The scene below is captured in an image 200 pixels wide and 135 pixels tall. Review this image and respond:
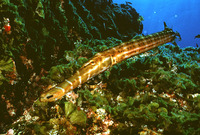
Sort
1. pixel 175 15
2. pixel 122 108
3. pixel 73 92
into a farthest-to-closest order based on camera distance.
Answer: pixel 175 15, pixel 73 92, pixel 122 108

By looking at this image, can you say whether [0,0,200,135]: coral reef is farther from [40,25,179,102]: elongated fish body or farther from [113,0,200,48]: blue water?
[113,0,200,48]: blue water

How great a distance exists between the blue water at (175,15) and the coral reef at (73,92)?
120471 mm

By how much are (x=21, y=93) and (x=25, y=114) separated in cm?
57

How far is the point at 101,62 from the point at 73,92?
1.28m

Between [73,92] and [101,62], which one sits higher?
[101,62]

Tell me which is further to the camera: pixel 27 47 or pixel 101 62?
pixel 27 47

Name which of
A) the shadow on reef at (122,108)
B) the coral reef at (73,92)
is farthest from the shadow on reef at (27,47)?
the shadow on reef at (122,108)

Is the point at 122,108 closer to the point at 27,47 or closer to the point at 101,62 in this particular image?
the point at 101,62

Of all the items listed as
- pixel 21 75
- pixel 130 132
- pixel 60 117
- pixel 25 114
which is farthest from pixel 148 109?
pixel 21 75

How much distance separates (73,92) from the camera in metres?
3.62

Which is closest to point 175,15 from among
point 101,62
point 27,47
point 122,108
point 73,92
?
point 101,62

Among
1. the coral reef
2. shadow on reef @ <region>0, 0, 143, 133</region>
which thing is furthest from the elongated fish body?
shadow on reef @ <region>0, 0, 143, 133</region>

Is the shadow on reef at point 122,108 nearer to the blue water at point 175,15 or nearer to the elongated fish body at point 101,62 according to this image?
the elongated fish body at point 101,62

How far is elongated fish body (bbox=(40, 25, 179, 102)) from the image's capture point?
209 centimetres
